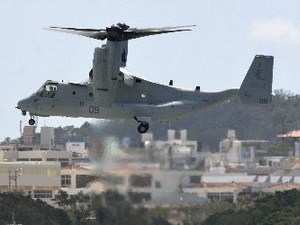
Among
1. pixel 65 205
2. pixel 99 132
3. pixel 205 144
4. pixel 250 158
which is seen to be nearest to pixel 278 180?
pixel 250 158

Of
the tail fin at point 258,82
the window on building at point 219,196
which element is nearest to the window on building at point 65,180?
the window on building at point 219,196

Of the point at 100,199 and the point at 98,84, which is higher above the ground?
the point at 98,84

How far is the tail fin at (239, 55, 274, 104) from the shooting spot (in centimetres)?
10212

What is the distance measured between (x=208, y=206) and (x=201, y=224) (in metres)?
6.14

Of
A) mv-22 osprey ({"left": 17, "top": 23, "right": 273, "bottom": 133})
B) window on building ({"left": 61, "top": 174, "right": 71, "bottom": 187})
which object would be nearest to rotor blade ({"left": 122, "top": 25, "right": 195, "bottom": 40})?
mv-22 osprey ({"left": 17, "top": 23, "right": 273, "bottom": 133})

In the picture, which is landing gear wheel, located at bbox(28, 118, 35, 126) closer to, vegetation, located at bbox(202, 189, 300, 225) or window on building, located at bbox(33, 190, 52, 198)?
vegetation, located at bbox(202, 189, 300, 225)

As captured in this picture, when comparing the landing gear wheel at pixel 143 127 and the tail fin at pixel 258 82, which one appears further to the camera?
the tail fin at pixel 258 82

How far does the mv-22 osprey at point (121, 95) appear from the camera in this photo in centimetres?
10025

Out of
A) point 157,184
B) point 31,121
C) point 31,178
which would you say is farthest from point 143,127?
point 31,178

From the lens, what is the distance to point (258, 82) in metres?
103

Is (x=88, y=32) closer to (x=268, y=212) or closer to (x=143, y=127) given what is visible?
(x=143, y=127)

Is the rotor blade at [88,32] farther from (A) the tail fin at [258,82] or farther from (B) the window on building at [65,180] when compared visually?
(B) the window on building at [65,180]

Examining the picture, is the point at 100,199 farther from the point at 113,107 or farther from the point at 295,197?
the point at 295,197

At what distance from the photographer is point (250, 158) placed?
145750 mm
